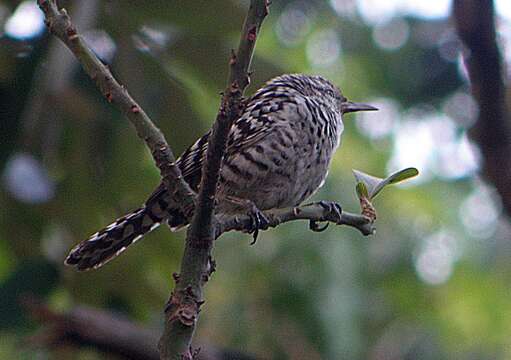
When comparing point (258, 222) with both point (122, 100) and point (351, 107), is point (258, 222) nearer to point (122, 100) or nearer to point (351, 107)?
point (122, 100)

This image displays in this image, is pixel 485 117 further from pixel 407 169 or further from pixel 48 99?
pixel 48 99

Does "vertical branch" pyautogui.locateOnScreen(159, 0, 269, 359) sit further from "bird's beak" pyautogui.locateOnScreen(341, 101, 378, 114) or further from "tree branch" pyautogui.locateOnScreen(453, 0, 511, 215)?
"bird's beak" pyautogui.locateOnScreen(341, 101, 378, 114)

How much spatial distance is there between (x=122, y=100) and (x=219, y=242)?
437 cm

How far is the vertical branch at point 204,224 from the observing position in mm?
2213

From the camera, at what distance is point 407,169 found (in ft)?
9.19

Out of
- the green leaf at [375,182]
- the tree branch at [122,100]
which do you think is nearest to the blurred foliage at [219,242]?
the green leaf at [375,182]

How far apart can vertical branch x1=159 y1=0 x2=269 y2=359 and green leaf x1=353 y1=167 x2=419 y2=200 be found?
27.0 inches

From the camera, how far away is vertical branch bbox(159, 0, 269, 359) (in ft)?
7.26

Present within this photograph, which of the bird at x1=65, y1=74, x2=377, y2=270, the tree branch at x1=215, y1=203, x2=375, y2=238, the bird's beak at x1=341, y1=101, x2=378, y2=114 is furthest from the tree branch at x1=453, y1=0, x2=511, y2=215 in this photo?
the bird's beak at x1=341, y1=101, x2=378, y2=114

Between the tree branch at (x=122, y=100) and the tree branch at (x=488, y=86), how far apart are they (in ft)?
3.61

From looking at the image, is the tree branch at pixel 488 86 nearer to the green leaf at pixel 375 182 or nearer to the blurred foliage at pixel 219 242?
the green leaf at pixel 375 182

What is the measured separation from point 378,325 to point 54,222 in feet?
8.18

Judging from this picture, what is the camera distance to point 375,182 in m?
2.93

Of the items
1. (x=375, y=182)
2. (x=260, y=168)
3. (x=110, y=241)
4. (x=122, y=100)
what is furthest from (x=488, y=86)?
(x=110, y=241)
